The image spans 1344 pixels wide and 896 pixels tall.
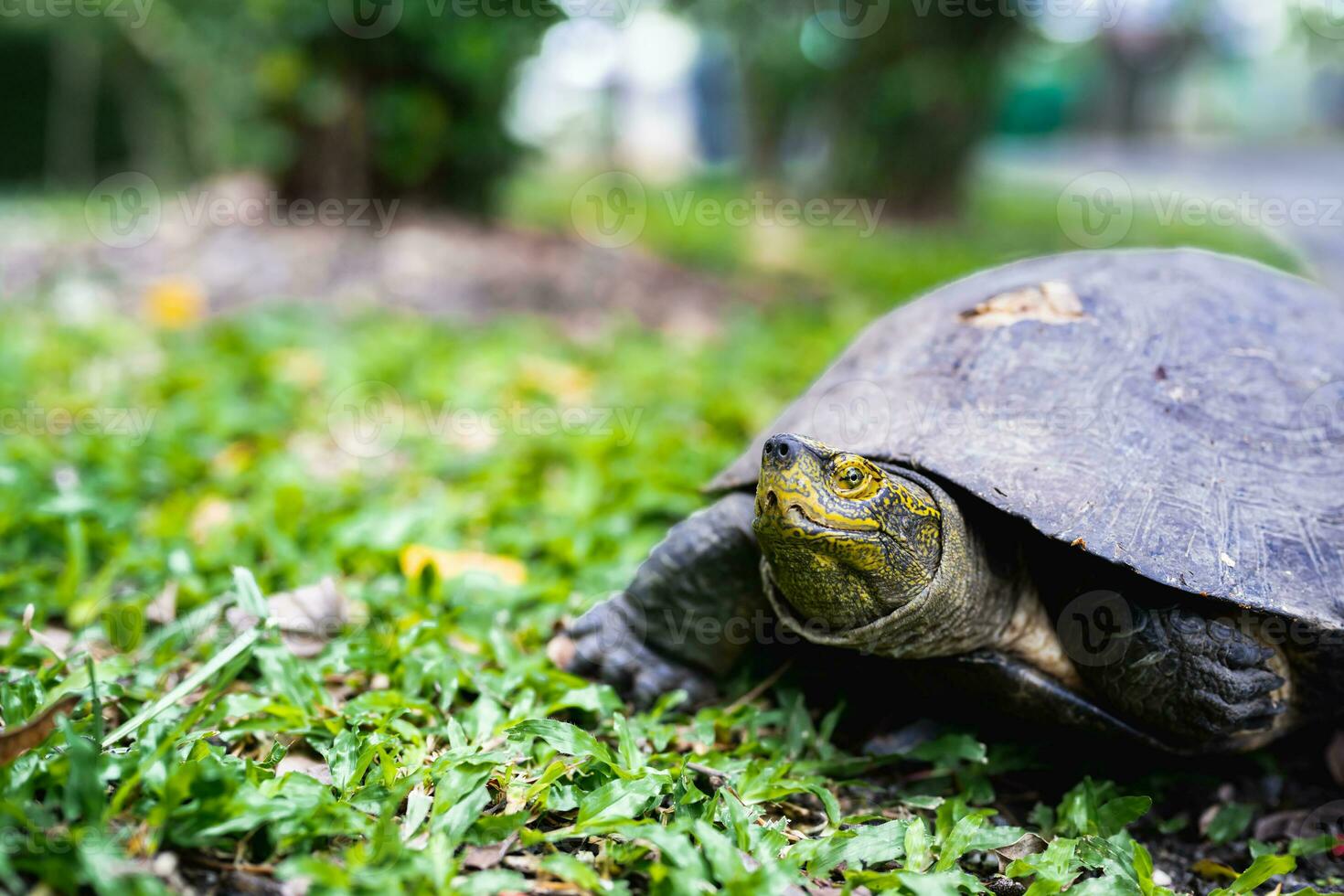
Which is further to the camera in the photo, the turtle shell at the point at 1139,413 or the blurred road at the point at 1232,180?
the blurred road at the point at 1232,180

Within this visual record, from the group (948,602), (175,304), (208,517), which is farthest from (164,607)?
(175,304)

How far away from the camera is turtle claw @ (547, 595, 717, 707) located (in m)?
2.72

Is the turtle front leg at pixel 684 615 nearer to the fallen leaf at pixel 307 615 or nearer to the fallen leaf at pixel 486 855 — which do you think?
the fallen leaf at pixel 307 615

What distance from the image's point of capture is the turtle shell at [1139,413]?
2203 mm

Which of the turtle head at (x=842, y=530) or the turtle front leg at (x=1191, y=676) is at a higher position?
the turtle head at (x=842, y=530)

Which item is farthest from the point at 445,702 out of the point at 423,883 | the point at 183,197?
the point at 183,197

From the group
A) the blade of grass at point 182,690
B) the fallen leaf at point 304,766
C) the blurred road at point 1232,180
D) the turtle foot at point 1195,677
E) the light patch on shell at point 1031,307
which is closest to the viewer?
the blade of grass at point 182,690

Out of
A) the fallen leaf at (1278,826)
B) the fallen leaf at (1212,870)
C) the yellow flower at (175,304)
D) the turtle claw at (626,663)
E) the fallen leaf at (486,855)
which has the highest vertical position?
the yellow flower at (175,304)

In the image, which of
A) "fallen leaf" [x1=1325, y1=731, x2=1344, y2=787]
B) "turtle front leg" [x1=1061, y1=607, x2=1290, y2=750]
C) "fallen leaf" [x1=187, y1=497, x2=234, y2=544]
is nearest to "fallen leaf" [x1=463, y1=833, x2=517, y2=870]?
"turtle front leg" [x1=1061, y1=607, x2=1290, y2=750]

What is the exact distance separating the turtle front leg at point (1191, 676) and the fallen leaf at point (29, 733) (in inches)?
83.5

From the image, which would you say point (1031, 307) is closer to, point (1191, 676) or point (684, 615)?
point (1191, 676)

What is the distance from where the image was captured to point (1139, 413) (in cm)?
243

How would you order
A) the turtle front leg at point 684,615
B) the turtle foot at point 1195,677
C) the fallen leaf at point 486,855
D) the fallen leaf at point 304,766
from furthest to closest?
the turtle front leg at point 684,615 → the turtle foot at point 1195,677 → the fallen leaf at point 304,766 → the fallen leaf at point 486,855

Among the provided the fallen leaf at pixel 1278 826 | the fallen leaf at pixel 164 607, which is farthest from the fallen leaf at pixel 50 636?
the fallen leaf at pixel 1278 826
